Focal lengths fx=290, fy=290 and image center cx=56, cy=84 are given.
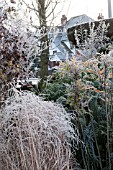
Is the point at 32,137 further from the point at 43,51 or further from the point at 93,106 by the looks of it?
the point at 43,51

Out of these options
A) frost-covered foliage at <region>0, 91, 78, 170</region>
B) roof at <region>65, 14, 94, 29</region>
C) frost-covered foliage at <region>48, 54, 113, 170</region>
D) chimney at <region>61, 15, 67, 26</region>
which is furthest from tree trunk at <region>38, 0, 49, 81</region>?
frost-covered foliage at <region>0, 91, 78, 170</region>

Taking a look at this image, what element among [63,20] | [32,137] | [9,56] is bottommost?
[32,137]

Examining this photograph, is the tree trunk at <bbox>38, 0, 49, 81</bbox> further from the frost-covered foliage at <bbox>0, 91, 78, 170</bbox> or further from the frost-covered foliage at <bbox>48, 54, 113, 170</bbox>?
the frost-covered foliage at <bbox>0, 91, 78, 170</bbox>

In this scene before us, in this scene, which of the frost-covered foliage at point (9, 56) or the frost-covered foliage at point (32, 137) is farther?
the frost-covered foliage at point (9, 56)

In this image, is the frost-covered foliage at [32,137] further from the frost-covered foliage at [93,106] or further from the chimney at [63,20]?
the chimney at [63,20]

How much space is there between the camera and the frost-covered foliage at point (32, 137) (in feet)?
6.32

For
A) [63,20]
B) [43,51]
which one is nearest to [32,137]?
[43,51]

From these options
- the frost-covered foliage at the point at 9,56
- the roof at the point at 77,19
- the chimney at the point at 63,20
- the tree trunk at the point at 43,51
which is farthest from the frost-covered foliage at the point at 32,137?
the roof at the point at 77,19

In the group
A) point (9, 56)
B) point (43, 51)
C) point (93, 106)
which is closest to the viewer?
point (9, 56)

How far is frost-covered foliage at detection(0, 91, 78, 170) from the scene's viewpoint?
75.8 inches

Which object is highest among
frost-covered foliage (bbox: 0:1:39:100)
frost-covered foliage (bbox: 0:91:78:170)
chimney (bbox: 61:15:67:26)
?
chimney (bbox: 61:15:67:26)

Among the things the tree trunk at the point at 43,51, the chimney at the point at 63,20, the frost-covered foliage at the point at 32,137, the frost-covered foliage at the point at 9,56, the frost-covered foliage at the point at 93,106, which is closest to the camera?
the frost-covered foliage at the point at 32,137

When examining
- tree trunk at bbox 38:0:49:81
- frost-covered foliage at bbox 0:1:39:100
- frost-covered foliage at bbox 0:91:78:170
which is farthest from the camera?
tree trunk at bbox 38:0:49:81

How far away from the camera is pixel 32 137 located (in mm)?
1907
